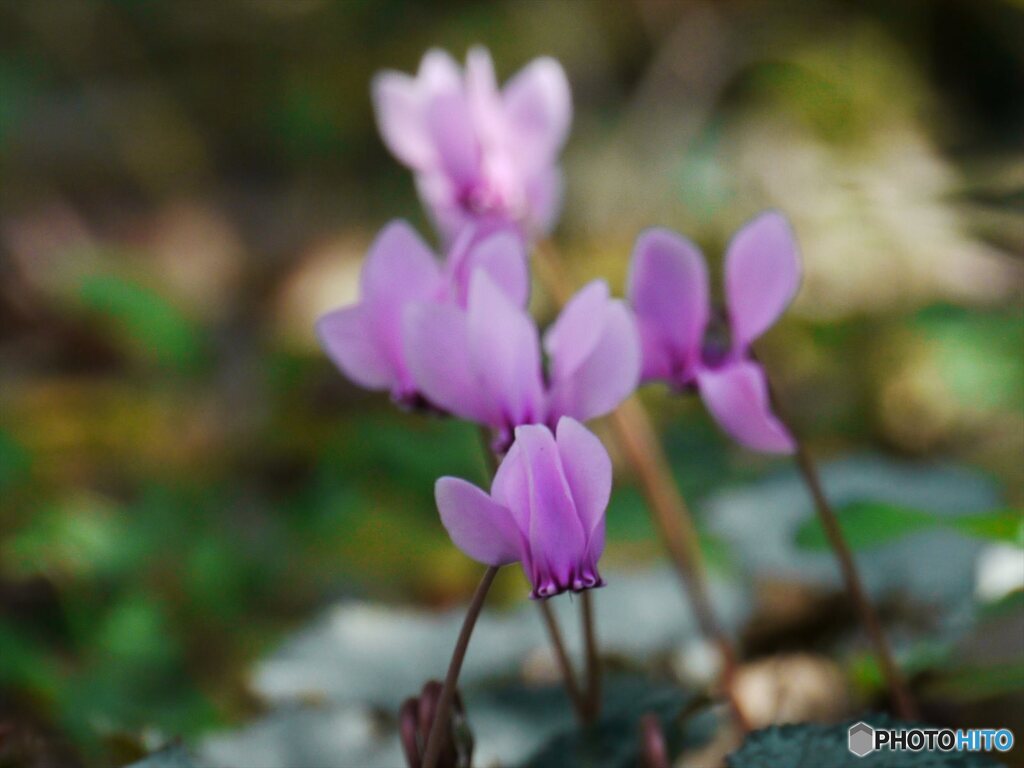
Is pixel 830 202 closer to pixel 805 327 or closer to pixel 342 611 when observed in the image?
pixel 805 327

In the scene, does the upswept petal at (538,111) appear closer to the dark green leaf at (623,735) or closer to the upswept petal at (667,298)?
the upswept petal at (667,298)

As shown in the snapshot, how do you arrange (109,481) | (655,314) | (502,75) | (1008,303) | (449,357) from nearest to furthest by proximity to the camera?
1. (449,357)
2. (655,314)
3. (1008,303)
4. (109,481)
5. (502,75)

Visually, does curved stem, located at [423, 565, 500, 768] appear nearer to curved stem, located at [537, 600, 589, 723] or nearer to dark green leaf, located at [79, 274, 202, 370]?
curved stem, located at [537, 600, 589, 723]

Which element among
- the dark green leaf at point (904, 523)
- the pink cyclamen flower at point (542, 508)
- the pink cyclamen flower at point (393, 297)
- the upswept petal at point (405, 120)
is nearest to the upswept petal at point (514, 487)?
the pink cyclamen flower at point (542, 508)

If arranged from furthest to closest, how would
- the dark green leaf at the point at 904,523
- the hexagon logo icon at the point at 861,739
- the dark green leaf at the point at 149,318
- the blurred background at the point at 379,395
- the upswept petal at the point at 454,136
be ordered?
the dark green leaf at the point at 149,318 < the blurred background at the point at 379,395 < the upswept petal at the point at 454,136 < the dark green leaf at the point at 904,523 < the hexagon logo icon at the point at 861,739

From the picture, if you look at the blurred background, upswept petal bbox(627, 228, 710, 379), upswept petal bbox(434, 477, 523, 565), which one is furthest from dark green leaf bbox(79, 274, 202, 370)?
upswept petal bbox(434, 477, 523, 565)

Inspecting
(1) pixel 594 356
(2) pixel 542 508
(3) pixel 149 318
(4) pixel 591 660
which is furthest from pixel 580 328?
(3) pixel 149 318

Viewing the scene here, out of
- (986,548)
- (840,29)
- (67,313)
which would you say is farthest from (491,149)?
(840,29)
